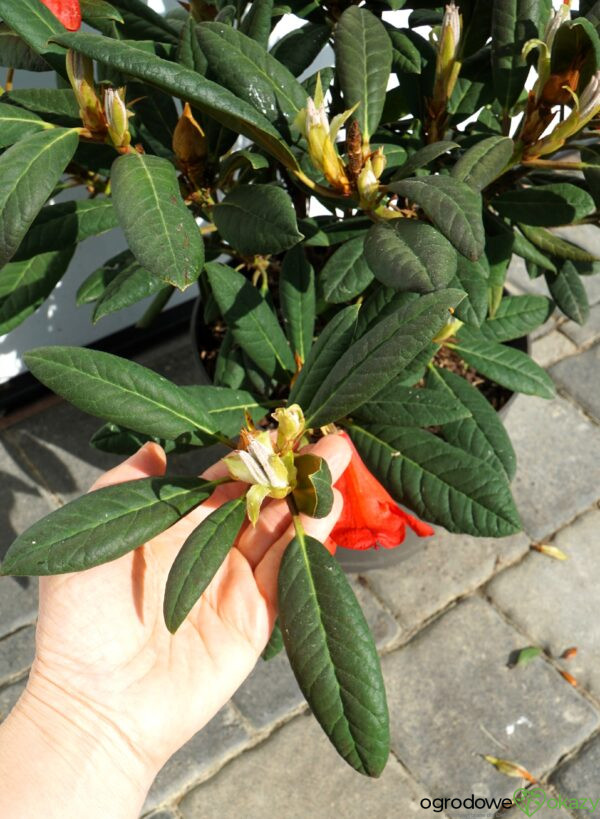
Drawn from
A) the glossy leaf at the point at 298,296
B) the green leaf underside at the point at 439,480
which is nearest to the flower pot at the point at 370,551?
the glossy leaf at the point at 298,296

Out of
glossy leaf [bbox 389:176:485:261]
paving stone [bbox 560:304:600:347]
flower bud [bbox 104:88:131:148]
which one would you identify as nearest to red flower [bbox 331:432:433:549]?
glossy leaf [bbox 389:176:485:261]

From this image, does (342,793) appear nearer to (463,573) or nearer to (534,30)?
(463,573)

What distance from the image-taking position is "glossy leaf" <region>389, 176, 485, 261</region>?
3.18 ft

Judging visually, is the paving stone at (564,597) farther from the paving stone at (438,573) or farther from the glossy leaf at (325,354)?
the glossy leaf at (325,354)

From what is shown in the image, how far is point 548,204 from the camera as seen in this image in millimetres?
1370

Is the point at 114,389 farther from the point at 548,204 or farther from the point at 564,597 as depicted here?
the point at 564,597

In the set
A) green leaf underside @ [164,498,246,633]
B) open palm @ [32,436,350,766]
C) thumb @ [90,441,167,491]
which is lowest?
open palm @ [32,436,350,766]

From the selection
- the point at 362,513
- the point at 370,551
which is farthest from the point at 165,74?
the point at 370,551

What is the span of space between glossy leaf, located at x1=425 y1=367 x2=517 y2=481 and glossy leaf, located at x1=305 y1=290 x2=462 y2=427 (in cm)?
42

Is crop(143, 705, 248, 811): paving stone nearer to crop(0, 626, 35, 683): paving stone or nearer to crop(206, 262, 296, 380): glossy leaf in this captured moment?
crop(0, 626, 35, 683): paving stone

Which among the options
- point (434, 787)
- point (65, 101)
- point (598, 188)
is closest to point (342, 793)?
point (434, 787)

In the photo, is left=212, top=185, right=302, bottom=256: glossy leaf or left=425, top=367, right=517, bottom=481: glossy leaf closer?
left=212, top=185, right=302, bottom=256: glossy leaf

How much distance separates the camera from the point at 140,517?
1058 millimetres

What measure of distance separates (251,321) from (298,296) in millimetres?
97
